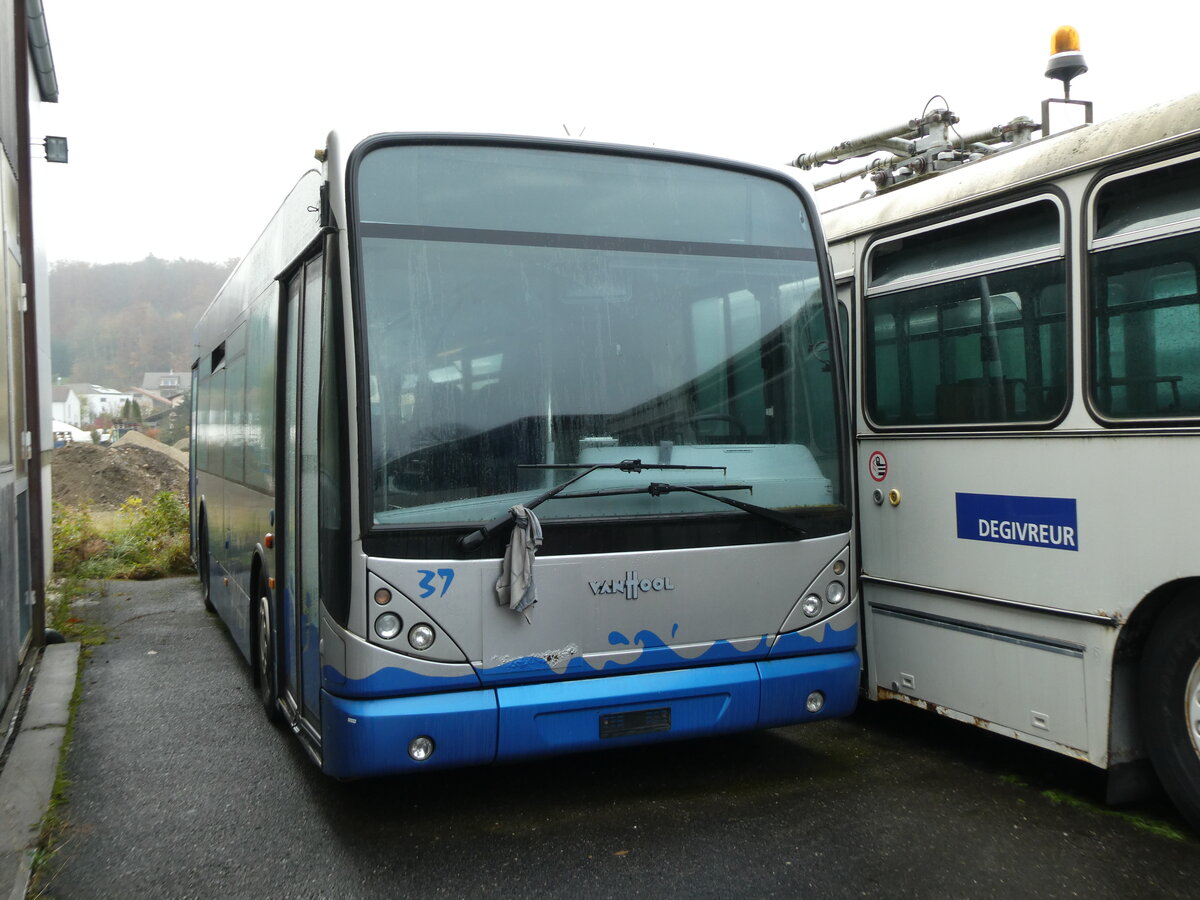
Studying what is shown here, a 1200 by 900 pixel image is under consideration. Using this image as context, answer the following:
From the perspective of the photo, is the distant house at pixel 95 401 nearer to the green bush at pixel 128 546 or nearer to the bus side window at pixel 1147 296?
the green bush at pixel 128 546

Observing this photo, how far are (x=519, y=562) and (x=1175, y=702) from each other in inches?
103

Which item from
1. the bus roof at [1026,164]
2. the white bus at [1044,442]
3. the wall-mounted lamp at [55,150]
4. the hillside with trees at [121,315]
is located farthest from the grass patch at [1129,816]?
the hillside with trees at [121,315]

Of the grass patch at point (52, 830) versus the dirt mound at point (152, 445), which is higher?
the dirt mound at point (152, 445)

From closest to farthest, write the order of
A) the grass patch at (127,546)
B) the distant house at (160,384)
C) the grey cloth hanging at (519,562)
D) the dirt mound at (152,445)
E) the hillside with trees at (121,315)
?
the grey cloth hanging at (519,562) < the grass patch at (127,546) < the dirt mound at (152,445) < the hillside with trees at (121,315) < the distant house at (160,384)

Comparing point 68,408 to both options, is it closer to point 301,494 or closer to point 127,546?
point 127,546

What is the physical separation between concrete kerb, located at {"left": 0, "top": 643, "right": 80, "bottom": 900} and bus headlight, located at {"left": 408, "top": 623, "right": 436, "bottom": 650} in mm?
1672

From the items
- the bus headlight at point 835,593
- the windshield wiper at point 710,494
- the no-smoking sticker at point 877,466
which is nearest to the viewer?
the windshield wiper at point 710,494

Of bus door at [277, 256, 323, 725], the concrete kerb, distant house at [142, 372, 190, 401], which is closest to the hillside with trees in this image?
distant house at [142, 372, 190, 401]

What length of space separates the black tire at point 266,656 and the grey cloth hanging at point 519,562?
2218 millimetres

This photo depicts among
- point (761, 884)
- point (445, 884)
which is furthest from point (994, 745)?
point (445, 884)

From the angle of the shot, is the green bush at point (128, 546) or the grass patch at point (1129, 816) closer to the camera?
the grass patch at point (1129, 816)

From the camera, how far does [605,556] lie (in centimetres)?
478

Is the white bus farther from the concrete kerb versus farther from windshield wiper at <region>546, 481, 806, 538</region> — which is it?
the concrete kerb

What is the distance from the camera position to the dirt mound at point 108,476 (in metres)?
27.1
